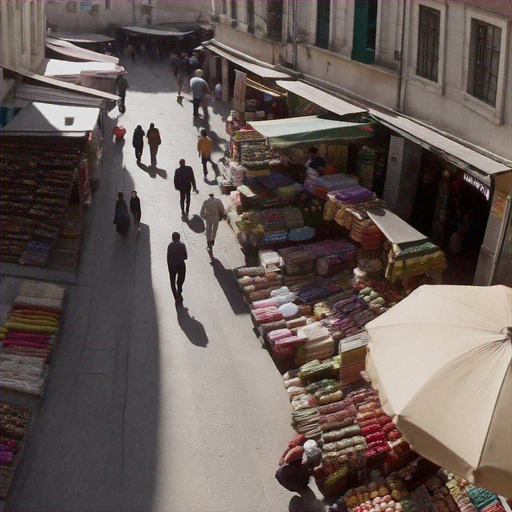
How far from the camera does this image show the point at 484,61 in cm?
1384

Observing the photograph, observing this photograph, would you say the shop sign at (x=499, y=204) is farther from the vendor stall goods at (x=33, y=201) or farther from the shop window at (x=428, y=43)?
the vendor stall goods at (x=33, y=201)

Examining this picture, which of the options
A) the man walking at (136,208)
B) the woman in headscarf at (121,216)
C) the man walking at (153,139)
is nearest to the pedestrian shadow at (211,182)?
the man walking at (153,139)

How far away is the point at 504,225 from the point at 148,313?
20.6 ft

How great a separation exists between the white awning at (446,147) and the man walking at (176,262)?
458 centimetres

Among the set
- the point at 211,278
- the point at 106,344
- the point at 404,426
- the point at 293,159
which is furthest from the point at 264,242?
the point at 404,426

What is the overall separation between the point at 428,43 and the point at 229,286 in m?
5.94

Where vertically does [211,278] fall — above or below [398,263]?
below

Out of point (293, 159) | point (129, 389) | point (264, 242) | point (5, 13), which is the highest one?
point (5, 13)

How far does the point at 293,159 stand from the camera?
734 inches

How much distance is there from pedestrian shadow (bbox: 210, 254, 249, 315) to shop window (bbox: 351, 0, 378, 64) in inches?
218

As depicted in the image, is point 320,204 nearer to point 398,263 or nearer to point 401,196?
point 401,196

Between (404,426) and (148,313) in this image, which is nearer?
Answer: (404,426)

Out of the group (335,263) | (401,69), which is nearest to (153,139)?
(401,69)

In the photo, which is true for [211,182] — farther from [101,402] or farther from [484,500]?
[484,500]
